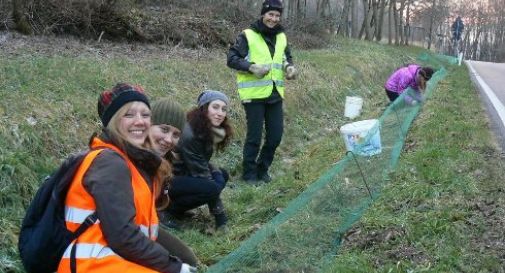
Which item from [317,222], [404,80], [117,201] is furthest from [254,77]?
[404,80]

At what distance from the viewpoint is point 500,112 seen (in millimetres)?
9805

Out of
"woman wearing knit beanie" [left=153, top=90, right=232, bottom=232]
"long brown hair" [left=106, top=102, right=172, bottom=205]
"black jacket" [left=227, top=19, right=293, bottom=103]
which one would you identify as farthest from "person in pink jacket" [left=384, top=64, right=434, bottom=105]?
"long brown hair" [left=106, top=102, right=172, bottom=205]

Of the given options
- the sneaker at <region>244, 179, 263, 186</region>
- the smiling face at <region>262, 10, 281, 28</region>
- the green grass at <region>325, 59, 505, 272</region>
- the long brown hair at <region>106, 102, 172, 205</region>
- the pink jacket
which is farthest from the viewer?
the pink jacket

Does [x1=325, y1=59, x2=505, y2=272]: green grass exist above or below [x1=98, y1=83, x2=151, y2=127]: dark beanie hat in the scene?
below

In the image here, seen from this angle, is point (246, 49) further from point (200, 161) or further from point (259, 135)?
point (200, 161)

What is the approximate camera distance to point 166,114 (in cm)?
400

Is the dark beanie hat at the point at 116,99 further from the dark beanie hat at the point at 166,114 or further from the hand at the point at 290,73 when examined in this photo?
the hand at the point at 290,73

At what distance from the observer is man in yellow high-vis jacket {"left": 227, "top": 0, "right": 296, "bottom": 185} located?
6168mm

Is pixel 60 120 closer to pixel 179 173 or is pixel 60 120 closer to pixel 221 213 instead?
pixel 179 173

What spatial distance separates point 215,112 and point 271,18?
5.24ft

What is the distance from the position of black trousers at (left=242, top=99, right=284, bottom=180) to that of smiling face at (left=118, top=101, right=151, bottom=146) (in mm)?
3296

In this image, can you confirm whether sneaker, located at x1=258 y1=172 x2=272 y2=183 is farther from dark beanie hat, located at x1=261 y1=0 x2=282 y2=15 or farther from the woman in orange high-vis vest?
the woman in orange high-vis vest

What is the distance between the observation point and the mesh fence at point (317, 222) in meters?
3.66

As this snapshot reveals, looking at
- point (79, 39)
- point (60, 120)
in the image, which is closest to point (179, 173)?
point (60, 120)
